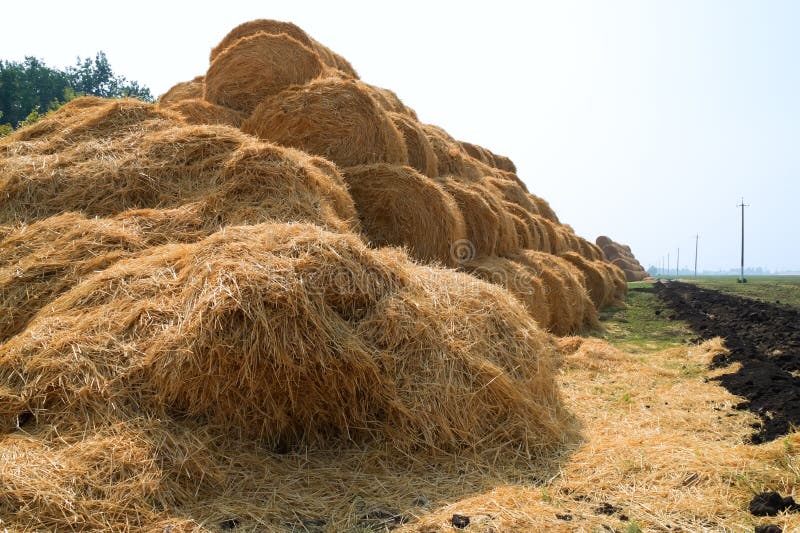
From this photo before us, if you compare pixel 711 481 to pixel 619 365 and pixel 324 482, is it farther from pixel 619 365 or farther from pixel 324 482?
pixel 619 365

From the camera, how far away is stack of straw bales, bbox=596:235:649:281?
4047cm

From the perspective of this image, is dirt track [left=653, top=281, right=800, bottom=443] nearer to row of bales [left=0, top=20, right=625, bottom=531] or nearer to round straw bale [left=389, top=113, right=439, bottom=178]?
row of bales [left=0, top=20, right=625, bottom=531]

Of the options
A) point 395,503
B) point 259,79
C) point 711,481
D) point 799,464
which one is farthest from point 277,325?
point 259,79

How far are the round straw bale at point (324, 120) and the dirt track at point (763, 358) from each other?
5.09m

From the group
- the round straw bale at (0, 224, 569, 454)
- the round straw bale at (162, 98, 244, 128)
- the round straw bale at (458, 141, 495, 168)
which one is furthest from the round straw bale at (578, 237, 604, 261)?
the round straw bale at (0, 224, 569, 454)

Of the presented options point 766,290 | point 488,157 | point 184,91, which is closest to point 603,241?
point 766,290

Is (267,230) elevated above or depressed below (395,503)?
above

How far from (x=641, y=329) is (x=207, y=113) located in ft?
31.7

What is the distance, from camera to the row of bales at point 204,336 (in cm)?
310

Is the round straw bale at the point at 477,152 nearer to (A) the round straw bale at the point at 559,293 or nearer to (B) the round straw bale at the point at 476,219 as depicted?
(A) the round straw bale at the point at 559,293

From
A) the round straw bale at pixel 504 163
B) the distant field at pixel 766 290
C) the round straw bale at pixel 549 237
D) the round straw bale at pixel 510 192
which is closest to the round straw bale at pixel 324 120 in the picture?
the round straw bale at pixel 510 192

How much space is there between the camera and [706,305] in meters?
18.0

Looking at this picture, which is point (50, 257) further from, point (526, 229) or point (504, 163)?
point (504, 163)

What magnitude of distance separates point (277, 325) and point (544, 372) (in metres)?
2.42
